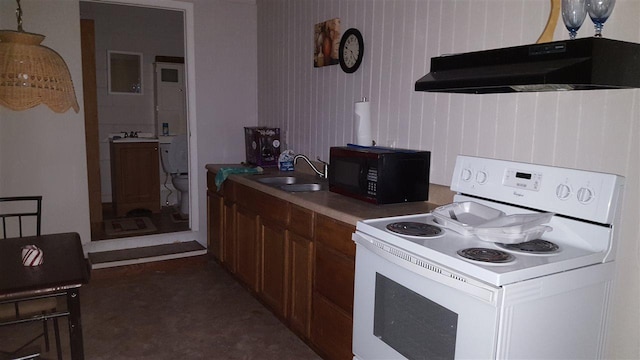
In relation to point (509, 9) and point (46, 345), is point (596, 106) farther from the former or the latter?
point (46, 345)

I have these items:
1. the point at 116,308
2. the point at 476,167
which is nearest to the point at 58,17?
the point at 116,308

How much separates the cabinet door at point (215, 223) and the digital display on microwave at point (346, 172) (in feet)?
4.40

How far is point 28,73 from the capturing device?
6.12 ft

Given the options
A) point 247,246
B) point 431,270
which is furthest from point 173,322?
point 431,270

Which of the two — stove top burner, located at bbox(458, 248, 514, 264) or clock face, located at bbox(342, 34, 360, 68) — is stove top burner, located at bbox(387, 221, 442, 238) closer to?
stove top burner, located at bbox(458, 248, 514, 264)

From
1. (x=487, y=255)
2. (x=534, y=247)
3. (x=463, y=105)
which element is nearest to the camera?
(x=487, y=255)

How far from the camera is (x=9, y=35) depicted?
1.80 meters

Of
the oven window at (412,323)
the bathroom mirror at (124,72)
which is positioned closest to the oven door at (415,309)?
the oven window at (412,323)

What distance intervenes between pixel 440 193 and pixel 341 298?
0.69 meters

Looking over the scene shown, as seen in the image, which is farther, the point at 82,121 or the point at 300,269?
the point at 82,121

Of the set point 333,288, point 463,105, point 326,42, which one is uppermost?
point 326,42

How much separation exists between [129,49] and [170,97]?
75cm

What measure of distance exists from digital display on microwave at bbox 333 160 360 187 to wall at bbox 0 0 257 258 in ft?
6.55

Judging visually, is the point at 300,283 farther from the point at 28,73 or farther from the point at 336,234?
the point at 28,73
